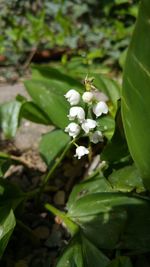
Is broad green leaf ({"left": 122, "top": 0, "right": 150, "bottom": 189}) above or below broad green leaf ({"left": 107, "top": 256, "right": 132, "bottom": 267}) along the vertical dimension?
above

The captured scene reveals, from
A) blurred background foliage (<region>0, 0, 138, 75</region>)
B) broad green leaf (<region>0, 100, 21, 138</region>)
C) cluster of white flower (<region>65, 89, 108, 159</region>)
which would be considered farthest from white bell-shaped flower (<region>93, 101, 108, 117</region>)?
blurred background foliage (<region>0, 0, 138, 75</region>)

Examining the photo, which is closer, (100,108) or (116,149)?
(100,108)

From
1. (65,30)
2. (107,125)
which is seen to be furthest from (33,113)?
(65,30)

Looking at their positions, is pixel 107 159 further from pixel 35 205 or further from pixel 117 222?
pixel 35 205

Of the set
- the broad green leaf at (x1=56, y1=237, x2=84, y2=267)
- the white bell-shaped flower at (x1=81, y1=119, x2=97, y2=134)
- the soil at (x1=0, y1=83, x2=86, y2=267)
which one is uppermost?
the white bell-shaped flower at (x1=81, y1=119, x2=97, y2=134)

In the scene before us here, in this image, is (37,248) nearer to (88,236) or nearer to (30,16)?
(88,236)

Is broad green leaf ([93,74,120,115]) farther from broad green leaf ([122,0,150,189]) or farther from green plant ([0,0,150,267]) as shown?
broad green leaf ([122,0,150,189])

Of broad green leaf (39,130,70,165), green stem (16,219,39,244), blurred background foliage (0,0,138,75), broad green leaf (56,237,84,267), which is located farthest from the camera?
blurred background foliage (0,0,138,75)
